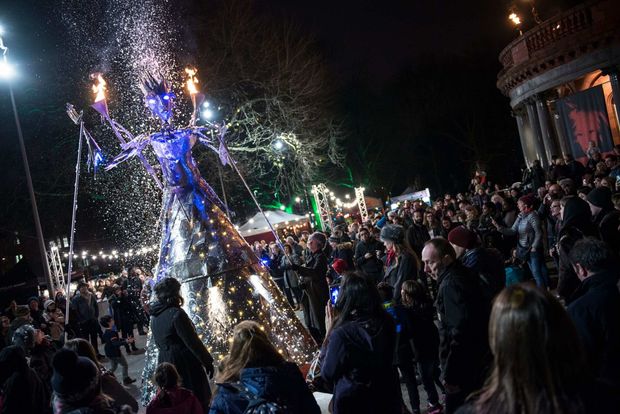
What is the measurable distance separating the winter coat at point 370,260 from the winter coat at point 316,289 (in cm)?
104

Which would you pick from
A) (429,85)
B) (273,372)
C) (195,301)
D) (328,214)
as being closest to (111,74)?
(328,214)

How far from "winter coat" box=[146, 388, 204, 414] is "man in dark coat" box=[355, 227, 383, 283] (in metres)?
5.19

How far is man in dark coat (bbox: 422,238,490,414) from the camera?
367 centimetres

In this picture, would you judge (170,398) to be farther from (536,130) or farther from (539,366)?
(536,130)

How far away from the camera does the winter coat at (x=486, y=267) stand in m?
4.82

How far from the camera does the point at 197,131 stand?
22.3 feet

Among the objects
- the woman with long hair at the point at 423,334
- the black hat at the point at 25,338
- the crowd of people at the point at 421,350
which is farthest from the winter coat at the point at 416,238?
the black hat at the point at 25,338

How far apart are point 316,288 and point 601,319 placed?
18.4ft

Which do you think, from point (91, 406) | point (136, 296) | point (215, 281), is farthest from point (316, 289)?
point (136, 296)

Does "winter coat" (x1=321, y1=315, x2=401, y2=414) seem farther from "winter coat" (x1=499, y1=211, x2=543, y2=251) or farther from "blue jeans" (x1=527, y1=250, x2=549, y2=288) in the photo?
"blue jeans" (x1=527, y1=250, x2=549, y2=288)

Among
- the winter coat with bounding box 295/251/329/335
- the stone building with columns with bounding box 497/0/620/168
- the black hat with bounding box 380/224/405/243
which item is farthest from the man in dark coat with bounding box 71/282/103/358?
the stone building with columns with bounding box 497/0/620/168

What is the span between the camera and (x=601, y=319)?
9.06 ft

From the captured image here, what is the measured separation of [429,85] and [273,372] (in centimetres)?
4580

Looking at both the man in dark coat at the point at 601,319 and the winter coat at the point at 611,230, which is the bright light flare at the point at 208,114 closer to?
the winter coat at the point at 611,230
